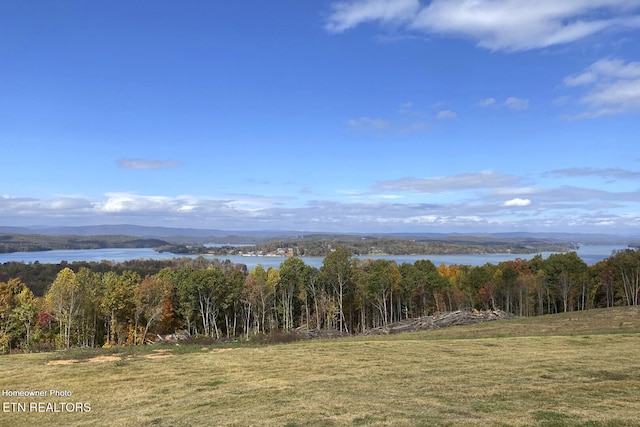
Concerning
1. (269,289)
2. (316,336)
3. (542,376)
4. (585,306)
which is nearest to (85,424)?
(542,376)

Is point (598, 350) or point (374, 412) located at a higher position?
point (374, 412)

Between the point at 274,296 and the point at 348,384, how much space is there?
4559 cm

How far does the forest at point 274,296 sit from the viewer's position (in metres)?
47.8

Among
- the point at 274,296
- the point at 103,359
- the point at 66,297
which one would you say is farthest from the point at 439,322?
the point at 66,297

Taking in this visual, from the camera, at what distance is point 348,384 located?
1459 centimetres

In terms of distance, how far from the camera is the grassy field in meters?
10.4

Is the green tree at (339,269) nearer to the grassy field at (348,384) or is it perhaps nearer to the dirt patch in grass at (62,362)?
the grassy field at (348,384)

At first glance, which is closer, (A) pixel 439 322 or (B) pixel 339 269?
(A) pixel 439 322

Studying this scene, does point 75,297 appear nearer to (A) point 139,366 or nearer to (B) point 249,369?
(A) point 139,366

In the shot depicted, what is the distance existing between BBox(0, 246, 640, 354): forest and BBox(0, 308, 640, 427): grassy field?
23680 millimetres

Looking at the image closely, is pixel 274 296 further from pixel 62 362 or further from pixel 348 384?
pixel 348 384

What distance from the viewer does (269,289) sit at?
5528cm

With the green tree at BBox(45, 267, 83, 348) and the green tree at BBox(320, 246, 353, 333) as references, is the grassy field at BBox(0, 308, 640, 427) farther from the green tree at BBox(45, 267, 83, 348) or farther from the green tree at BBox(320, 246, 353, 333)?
the green tree at BBox(320, 246, 353, 333)

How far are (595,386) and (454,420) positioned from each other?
6.61 meters
